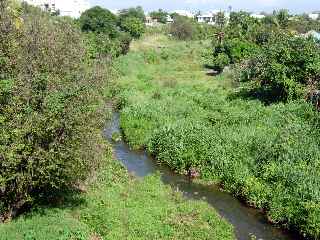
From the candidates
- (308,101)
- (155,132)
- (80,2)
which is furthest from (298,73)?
(80,2)

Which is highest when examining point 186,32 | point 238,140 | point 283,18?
point 283,18

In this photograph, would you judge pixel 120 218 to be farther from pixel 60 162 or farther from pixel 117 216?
pixel 60 162

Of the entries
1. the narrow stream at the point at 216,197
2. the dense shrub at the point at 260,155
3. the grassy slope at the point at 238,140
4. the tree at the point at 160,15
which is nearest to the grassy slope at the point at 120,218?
the narrow stream at the point at 216,197

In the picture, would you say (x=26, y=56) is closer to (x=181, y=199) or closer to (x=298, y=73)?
(x=181, y=199)

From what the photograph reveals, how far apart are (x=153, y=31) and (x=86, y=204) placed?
9780 centimetres

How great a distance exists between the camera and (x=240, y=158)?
31.3m

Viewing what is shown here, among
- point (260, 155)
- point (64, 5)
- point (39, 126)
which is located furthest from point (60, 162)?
point (64, 5)

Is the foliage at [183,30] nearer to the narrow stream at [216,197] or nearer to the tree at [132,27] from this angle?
the tree at [132,27]

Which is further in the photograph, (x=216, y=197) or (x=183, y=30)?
(x=183, y=30)

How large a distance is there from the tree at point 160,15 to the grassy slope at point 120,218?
13975 cm

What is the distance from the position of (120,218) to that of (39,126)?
257 inches

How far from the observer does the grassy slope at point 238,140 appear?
25828mm

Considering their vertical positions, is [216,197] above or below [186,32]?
below

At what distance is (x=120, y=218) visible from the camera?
78.5 feet
